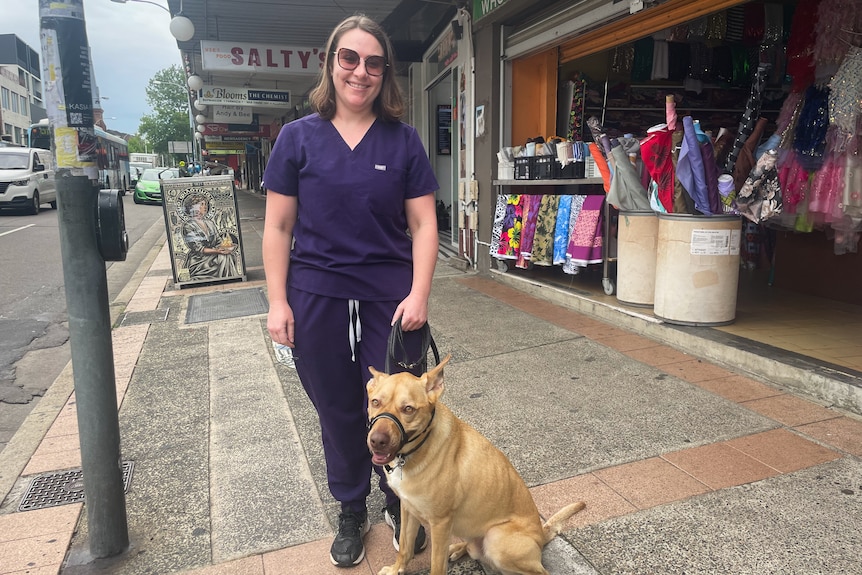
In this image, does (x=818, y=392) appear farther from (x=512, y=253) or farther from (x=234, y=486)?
(x=512, y=253)

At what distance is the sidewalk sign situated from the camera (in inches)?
303

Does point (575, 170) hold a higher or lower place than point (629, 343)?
higher

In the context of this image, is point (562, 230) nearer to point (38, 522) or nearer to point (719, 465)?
point (719, 465)

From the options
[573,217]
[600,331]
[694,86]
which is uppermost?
[694,86]

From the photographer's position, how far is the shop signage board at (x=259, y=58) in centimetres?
1106

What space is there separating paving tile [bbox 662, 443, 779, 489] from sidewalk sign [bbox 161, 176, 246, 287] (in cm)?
635

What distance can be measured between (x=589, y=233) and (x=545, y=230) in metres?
0.72

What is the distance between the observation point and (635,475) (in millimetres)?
2934

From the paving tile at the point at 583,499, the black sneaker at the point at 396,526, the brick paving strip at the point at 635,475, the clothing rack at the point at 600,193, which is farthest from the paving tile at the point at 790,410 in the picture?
the clothing rack at the point at 600,193

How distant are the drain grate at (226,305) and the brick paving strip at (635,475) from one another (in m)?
2.32

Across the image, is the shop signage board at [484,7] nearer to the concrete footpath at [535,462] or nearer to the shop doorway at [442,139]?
the shop doorway at [442,139]

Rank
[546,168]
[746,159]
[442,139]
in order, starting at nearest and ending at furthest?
[746,159] < [546,168] < [442,139]

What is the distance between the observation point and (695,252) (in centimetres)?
463

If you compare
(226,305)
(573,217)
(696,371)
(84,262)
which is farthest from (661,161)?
(226,305)
